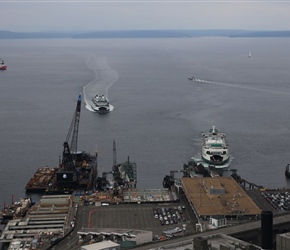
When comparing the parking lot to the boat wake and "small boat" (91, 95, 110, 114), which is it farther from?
the boat wake

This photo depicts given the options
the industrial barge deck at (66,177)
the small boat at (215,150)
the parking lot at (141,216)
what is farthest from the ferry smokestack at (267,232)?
the small boat at (215,150)

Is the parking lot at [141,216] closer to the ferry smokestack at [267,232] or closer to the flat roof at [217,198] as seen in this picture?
the flat roof at [217,198]

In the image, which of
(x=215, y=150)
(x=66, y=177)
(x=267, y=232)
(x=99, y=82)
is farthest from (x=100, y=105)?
(x=267, y=232)

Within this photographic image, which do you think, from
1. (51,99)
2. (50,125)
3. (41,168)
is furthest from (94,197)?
(51,99)

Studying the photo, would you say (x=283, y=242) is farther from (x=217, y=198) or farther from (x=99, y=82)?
(x=99, y=82)

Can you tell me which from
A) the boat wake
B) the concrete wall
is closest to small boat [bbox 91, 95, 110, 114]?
the boat wake

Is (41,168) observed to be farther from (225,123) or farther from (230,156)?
(225,123)
